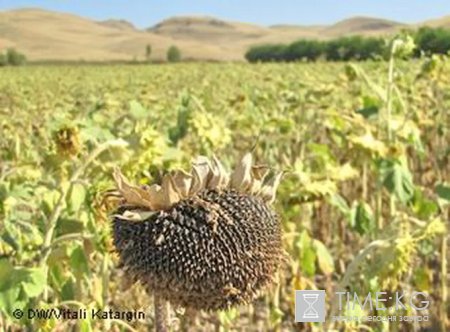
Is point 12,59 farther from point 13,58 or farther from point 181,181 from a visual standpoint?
point 181,181

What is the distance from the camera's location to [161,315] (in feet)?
4.21

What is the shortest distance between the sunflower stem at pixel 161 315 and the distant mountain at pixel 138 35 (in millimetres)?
49721

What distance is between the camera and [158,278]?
1213 mm

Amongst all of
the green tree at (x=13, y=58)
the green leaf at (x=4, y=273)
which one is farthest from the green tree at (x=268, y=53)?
the green leaf at (x=4, y=273)

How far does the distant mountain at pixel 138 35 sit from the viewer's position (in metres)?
69.5

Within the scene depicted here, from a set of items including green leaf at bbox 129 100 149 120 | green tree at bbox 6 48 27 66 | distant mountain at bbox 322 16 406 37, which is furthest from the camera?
distant mountain at bbox 322 16 406 37

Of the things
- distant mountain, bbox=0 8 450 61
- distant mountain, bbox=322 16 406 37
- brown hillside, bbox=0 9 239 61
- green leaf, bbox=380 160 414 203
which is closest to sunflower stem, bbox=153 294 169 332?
green leaf, bbox=380 160 414 203

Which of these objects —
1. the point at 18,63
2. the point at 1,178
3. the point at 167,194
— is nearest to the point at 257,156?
the point at 1,178

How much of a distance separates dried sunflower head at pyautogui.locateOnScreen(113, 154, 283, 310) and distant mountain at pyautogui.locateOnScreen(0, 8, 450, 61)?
163 ft

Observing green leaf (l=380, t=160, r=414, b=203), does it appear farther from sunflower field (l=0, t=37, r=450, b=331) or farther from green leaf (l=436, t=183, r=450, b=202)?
green leaf (l=436, t=183, r=450, b=202)

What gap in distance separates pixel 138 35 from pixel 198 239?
87075 mm

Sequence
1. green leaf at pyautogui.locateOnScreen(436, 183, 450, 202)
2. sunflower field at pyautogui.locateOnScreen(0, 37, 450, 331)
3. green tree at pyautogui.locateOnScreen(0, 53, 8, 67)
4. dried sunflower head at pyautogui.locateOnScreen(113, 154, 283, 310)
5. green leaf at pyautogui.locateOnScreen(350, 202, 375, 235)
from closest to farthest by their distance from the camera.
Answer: dried sunflower head at pyautogui.locateOnScreen(113, 154, 283, 310), sunflower field at pyautogui.locateOnScreen(0, 37, 450, 331), green leaf at pyautogui.locateOnScreen(436, 183, 450, 202), green leaf at pyautogui.locateOnScreen(350, 202, 375, 235), green tree at pyautogui.locateOnScreen(0, 53, 8, 67)

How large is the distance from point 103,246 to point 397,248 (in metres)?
0.83

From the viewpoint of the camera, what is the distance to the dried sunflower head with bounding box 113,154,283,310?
→ 3.93ft
